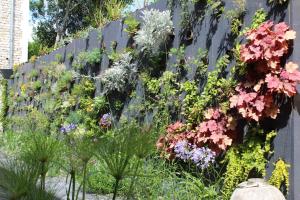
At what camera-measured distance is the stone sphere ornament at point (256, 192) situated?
311 centimetres

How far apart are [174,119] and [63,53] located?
4383 mm

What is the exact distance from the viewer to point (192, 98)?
187 inches

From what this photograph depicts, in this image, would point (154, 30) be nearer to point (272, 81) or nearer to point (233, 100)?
point (233, 100)

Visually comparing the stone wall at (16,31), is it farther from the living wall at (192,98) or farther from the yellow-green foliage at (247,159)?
the yellow-green foliage at (247,159)

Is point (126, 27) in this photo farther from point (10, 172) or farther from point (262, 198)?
point (10, 172)

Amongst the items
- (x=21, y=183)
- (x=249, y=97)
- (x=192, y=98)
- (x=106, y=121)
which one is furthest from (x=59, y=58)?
(x=21, y=183)

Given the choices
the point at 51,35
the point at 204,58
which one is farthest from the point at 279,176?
the point at 51,35

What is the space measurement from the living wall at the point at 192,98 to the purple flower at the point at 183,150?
0.05 feet

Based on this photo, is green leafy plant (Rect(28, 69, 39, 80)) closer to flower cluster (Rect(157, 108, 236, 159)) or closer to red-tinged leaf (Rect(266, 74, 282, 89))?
flower cluster (Rect(157, 108, 236, 159))

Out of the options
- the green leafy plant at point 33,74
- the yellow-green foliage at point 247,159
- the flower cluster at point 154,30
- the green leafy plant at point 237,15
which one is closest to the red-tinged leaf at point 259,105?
the yellow-green foliage at point 247,159

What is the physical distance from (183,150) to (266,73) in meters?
1.19

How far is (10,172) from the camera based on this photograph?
1283mm

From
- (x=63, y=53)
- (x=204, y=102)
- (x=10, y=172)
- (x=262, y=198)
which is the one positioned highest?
(x=63, y=53)

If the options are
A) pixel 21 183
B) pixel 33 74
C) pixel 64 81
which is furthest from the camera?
pixel 33 74
